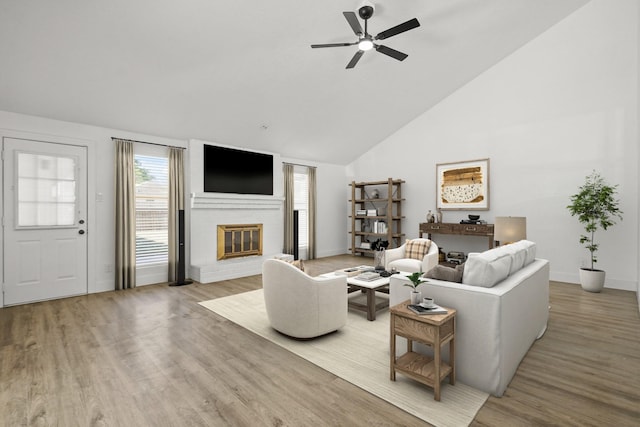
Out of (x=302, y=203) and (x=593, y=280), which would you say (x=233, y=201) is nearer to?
(x=302, y=203)

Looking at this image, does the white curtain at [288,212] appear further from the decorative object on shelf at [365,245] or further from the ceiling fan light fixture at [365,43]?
the ceiling fan light fixture at [365,43]

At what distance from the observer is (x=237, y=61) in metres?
4.18

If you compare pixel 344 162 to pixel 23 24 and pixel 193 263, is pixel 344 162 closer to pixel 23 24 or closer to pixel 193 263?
pixel 193 263

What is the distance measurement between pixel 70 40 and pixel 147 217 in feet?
9.01

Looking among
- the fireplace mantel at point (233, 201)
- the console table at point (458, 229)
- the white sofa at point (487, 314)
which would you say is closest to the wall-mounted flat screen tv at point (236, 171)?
the fireplace mantel at point (233, 201)

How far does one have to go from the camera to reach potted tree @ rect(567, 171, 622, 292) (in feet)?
15.0

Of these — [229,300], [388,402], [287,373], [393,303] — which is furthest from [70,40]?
[388,402]

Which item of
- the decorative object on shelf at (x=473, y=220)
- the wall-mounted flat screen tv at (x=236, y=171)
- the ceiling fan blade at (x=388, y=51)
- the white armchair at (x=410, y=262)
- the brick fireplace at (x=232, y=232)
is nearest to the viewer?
the ceiling fan blade at (x=388, y=51)

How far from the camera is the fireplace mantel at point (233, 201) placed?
5.62 m

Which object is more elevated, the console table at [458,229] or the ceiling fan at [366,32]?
the ceiling fan at [366,32]

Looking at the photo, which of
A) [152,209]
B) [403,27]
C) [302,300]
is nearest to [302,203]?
[152,209]

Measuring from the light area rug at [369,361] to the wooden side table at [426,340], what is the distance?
0.32ft

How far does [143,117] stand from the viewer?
15.6 feet

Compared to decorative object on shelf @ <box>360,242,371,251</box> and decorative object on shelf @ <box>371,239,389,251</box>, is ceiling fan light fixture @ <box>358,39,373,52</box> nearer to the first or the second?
decorative object on shelf @ <box>371,239,389,251</box>
